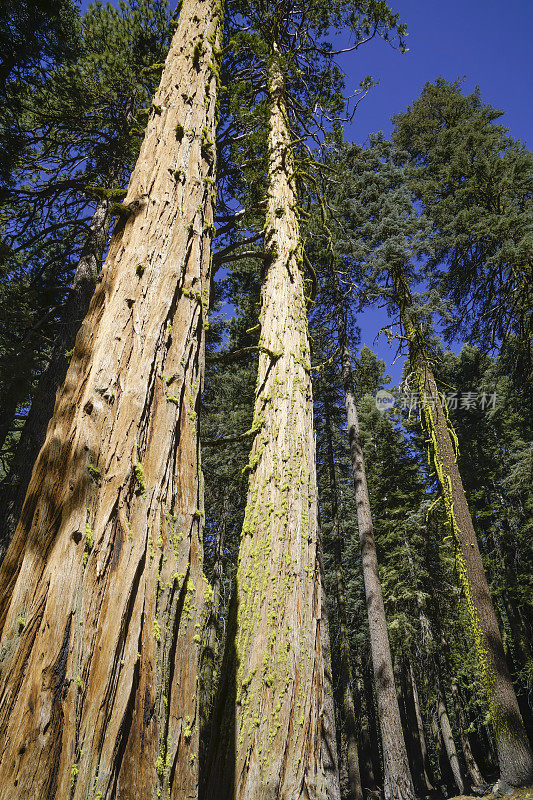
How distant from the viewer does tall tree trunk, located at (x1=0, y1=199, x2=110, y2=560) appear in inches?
267

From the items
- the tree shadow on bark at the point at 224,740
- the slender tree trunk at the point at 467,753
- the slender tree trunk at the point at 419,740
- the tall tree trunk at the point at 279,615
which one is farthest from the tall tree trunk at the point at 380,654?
the slender tree trunk at the point at 419,740

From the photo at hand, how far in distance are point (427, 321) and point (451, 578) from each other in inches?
408

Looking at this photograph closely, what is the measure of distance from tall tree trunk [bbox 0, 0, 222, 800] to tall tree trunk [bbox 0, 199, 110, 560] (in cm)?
463

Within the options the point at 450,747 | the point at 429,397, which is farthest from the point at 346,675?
the point at 429,397

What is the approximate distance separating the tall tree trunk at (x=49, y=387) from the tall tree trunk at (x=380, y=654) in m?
5.10

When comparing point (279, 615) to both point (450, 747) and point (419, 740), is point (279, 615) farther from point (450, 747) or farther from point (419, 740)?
point (419, 740)

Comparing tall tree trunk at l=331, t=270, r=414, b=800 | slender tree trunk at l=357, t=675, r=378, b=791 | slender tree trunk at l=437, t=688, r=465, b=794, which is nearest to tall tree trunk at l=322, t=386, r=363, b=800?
slender tree trunk at l=437, t=688, r=465, b=794

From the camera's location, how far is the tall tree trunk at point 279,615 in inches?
83.6

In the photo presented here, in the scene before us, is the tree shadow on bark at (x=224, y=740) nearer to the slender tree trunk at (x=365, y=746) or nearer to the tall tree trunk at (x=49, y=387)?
the tall tree trunk at (x=49, y=387)

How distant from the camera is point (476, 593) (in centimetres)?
826

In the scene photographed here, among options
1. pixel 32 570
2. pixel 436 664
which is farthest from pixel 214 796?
pixel 436 664

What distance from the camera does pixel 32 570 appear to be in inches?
50.8

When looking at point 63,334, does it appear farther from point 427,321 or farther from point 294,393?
point 427,321

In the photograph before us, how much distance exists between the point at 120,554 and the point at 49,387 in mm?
7056
